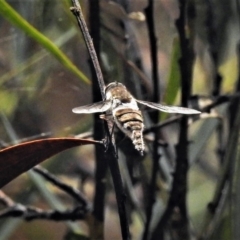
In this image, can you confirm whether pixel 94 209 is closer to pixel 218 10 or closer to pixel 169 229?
pixel 169 229

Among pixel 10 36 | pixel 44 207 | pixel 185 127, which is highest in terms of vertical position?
pixel 10 36

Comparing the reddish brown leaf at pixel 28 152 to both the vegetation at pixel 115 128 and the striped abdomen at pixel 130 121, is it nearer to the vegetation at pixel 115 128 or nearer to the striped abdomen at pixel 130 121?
the striped abdomen at pixel 130 121

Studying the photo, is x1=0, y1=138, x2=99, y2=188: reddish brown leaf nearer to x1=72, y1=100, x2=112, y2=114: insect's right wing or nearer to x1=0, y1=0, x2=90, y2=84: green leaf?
x1=72, y1=100, x2=112, y2=114: insect's right wing

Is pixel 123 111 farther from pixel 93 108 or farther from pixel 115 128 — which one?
pixel 115 128

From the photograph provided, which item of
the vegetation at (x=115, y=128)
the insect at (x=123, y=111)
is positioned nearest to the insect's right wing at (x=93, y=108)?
the insect at (x=123, y=111)

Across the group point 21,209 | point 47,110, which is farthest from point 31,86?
point 21,209

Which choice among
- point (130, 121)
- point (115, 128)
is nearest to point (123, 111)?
point (130, 121)

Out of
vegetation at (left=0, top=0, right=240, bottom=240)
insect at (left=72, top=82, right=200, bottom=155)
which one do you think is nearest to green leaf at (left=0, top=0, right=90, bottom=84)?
vegetation at (left=0, top=0, right=240, bottom=240)
